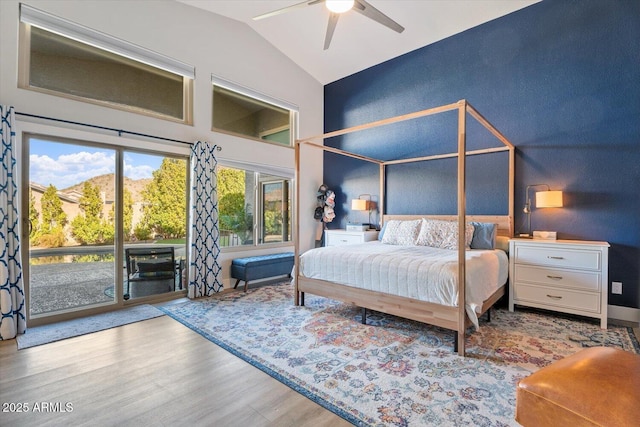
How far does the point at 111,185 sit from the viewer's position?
11.9ft

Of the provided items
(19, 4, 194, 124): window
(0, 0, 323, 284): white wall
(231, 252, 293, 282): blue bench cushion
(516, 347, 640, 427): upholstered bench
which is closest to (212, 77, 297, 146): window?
(0, 0, 323, 284): white wall

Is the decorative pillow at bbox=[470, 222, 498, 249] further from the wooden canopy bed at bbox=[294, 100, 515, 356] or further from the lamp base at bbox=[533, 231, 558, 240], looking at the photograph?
the lamp base at bbox=[533, 231, 558, 240]

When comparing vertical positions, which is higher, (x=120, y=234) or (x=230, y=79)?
(x=230, y=79)

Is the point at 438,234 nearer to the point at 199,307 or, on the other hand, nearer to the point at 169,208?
the point at 199,307

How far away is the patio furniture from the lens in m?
3.79

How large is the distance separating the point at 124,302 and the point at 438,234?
4.09 meters

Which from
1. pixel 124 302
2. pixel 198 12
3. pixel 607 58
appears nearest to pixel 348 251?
pixel 124 302

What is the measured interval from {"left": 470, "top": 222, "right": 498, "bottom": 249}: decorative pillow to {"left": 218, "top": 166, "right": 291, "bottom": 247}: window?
3.25 m

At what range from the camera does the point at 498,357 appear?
2.40 m

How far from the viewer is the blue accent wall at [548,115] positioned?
10.7 feet

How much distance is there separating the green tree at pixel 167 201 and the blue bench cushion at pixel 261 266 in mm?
932

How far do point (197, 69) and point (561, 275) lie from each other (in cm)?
528

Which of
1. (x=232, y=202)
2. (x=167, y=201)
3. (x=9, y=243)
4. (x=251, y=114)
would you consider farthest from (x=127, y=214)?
(x=251, y=114)

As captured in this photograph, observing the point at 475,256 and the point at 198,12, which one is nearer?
the point at 475,256
